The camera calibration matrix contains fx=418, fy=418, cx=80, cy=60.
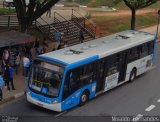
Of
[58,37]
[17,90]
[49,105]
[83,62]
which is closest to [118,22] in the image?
[58,37]

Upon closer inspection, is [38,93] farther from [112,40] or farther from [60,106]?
[112,40]

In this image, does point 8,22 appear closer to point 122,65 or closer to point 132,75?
point 132,75

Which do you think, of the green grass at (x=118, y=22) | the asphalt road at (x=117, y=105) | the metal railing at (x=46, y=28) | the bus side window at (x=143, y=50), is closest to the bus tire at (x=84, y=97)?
the asphalt road at (x=117, y=105)

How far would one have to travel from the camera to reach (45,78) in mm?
19219

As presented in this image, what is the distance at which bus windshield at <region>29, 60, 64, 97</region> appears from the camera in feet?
62.2

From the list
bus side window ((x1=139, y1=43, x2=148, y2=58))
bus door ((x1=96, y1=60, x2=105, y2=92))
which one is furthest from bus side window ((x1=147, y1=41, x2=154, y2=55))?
bus door ((x1=96, y1=60, x2=105, y2=92))

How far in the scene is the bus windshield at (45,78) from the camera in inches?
746

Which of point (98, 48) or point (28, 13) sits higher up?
point (28, 13)

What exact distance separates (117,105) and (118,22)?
75.7 feet

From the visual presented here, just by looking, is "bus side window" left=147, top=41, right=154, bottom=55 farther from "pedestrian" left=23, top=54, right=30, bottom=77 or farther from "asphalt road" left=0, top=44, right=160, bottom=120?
"pedestrian" left=23, top=54, right=30, bottom=77

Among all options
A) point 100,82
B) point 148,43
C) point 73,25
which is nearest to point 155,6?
point 73,25

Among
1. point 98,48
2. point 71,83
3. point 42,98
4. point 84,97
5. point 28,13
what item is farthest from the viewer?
point 28,13

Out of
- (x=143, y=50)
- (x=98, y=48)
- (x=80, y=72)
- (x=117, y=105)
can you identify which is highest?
(x=98, y=48)

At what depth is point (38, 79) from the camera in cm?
1944
